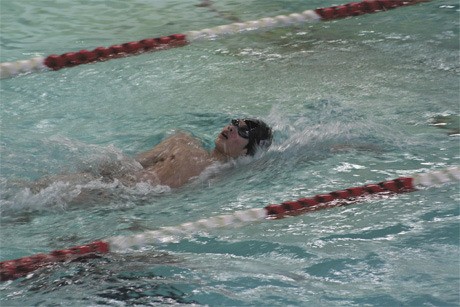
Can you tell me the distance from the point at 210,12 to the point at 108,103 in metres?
2.07

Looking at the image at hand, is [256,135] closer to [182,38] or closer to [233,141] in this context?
[233,141]

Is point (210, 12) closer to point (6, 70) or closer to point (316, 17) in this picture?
point (316, 17)

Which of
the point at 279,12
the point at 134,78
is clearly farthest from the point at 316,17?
the point at 134,78

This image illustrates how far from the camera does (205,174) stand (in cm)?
461

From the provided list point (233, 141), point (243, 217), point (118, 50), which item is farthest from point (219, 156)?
point (118, 50)

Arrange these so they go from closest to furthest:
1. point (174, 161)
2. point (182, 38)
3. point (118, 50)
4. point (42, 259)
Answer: point (42, 259), point (174, 161), point (118, 50), point (182, 38)

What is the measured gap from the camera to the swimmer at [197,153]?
15.1ft

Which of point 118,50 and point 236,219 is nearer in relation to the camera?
point 236,219

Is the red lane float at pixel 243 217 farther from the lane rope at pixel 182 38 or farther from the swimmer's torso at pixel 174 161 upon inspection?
the lane rope at pixel 182 38

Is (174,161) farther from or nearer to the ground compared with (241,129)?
nearer to the ground

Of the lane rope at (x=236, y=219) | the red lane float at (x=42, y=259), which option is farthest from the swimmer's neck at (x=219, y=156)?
the red lane float at (x=42, y=259)

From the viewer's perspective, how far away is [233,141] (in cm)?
470

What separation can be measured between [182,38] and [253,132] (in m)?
1.83

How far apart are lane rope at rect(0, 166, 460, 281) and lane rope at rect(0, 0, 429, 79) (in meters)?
2.38
